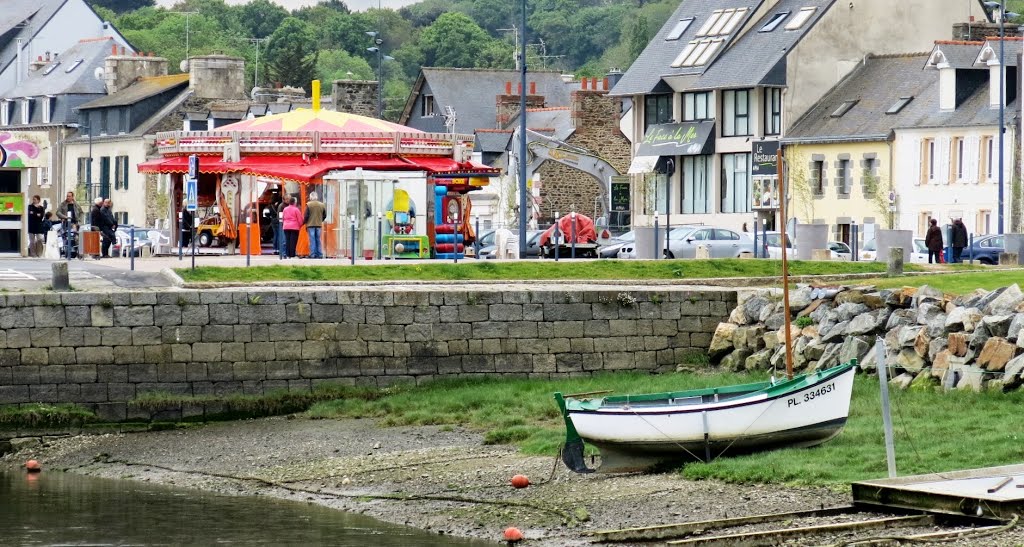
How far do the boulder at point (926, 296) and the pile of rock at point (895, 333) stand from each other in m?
0.01

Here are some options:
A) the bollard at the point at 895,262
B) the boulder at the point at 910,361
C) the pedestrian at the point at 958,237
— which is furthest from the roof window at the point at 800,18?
the boulder at the point at 910,361

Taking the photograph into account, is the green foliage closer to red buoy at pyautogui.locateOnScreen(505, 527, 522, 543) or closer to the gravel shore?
the gravel shore

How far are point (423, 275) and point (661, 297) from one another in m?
4.36

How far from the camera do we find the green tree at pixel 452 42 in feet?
488

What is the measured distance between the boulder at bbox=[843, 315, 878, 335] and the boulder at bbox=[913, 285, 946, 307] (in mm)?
663

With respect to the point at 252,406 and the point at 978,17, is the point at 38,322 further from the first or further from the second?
the point at 978,17

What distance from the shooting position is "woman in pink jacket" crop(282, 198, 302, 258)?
125ft

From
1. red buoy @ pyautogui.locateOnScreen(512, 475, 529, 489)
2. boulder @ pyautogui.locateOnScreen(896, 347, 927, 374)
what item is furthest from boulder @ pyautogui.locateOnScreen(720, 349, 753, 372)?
red buoy @ pyautogui.locateOnScreen(512, 475, 529, 489)

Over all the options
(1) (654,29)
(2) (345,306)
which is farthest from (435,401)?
(1) (654,29)

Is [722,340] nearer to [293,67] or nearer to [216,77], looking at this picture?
[216,77]

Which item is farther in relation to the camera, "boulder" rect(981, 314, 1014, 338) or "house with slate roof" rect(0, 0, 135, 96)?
"house with slate roof" rect(0, 0, 135, 96)

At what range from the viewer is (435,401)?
2645 centimetres

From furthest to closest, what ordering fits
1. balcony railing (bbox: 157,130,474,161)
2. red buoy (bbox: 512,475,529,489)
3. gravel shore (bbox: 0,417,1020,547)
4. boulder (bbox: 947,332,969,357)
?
balcony railing (bbox: 157,130,474,161) → boulder (bbox: 947,332,969,357) → red buoy (bbox: 512,475,529,489) → gravel shore (bbox: 0,417,1020,547)

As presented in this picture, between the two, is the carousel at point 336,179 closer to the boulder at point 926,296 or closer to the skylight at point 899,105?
the boulder at point 926,296
